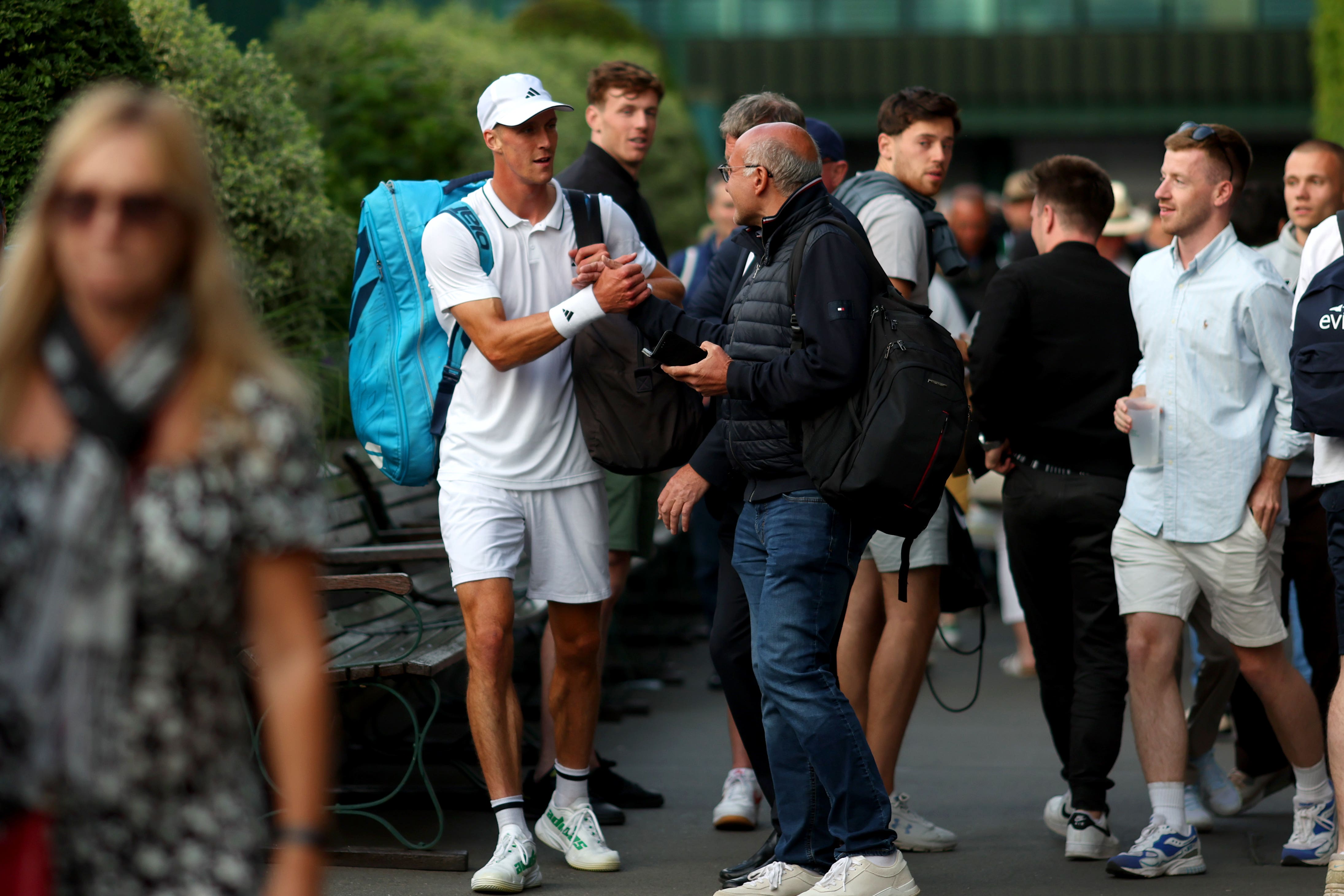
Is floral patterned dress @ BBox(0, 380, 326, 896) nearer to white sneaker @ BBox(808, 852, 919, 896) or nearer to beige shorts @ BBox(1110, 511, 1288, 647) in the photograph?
white sneaker @ BBox(808, 852, 919, 896)

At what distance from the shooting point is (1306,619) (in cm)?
576

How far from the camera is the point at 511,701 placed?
15.7 ft

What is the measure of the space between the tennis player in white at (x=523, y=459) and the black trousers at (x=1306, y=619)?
2.44 meters

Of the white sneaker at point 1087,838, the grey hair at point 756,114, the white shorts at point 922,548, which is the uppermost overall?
the grey hair at point 756,114

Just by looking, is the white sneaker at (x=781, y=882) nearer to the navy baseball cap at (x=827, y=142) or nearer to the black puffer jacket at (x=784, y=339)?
the black puffer jacket at (x=784, y=339)

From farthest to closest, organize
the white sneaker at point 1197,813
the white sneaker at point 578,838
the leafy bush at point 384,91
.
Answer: the leafy bush at point 384,91
the white sneaker at point 1197,813
the white sneaker at point 578,838

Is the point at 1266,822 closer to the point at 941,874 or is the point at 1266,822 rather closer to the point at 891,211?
the point at 941,874

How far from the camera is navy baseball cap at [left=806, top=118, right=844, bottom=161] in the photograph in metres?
5.69

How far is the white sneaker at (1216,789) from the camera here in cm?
560

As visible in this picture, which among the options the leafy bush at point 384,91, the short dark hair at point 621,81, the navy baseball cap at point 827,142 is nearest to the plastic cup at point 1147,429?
the navy baseball cap at point 827,142

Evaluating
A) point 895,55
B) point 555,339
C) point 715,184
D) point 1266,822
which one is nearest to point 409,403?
point 555,339

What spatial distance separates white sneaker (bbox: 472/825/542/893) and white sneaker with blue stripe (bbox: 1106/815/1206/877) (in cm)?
179

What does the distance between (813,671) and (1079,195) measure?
76.2 inches

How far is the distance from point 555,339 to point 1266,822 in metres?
3.09
